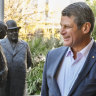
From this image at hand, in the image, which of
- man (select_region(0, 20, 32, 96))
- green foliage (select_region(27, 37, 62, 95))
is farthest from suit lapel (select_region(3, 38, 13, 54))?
green foliage (select_region(27, 37, 62, 95))

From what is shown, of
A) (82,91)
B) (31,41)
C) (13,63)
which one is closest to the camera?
(82,91)

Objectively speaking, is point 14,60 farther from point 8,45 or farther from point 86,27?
point 86,27

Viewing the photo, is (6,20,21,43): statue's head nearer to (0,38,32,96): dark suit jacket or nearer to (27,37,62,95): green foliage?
(0,38,32,96): dark suit jacket

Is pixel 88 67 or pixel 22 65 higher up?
pixel 88 67

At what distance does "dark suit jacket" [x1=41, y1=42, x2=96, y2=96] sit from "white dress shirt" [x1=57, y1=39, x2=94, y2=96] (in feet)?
0.09

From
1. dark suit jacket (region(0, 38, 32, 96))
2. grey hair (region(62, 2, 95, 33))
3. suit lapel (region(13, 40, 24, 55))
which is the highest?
grey hair (region(62, 2, 95, 33))

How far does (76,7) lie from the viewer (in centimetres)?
165

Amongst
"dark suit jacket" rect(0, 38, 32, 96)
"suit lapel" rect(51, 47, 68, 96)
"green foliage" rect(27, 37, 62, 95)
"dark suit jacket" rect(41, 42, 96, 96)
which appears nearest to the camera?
"dark suit jacket" rect(41, 42, 96, 96)

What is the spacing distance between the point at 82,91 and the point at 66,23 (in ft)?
1.39

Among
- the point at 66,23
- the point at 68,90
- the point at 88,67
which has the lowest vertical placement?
the point at 68,90

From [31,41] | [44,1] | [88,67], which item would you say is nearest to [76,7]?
[88,67]

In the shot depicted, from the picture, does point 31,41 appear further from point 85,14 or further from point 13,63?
point 85,14

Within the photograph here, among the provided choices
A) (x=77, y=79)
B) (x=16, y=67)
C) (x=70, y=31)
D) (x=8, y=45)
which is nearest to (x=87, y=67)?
(x=77, y=79)

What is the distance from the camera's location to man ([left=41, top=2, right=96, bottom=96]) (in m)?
1.61
